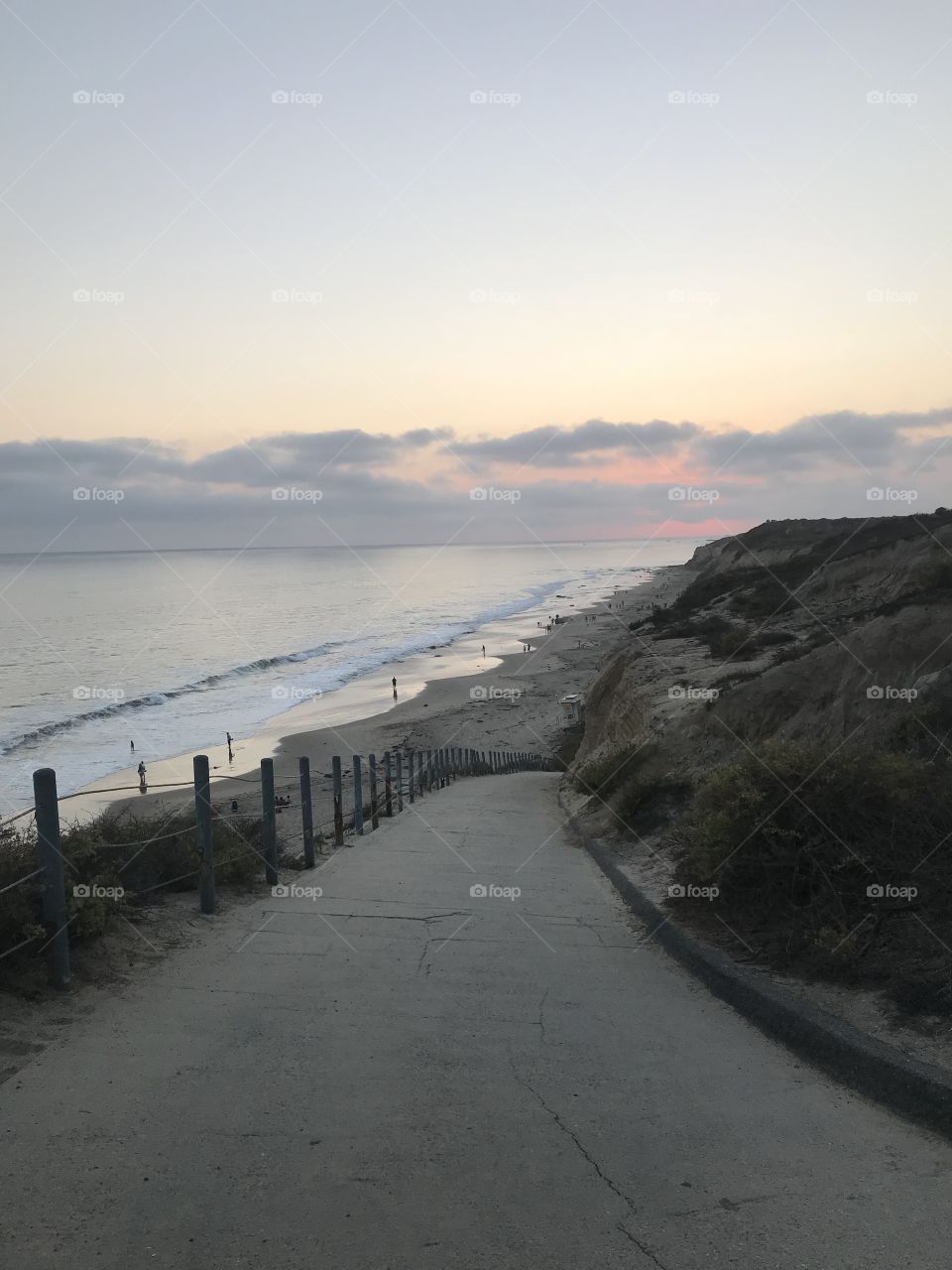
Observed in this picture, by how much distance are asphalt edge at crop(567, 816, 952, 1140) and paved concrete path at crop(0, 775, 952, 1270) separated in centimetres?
10

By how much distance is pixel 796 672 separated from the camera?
14.5 metres

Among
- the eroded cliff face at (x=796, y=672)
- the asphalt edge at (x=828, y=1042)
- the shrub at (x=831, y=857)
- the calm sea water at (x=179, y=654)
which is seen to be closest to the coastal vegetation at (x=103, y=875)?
the asphalt edge at (x=828, y=1042)

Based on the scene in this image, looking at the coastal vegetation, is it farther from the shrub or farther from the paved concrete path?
the shrub

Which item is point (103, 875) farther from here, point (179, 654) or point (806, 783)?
point (179, 654)

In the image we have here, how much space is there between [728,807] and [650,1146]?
147 inches

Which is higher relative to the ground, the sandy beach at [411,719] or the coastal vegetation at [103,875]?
the coastal vegetation at [103,875]

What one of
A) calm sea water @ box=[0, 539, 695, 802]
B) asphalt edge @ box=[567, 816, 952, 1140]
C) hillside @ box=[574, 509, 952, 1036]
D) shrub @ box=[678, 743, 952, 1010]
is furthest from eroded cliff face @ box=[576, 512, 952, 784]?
calm sea water @ box=[0, 539, 695, 802]

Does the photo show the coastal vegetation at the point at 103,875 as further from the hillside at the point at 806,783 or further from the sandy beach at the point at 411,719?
the sandy beach at the point at 411,719

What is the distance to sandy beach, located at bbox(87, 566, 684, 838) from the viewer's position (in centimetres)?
3080

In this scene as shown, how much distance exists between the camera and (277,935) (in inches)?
266

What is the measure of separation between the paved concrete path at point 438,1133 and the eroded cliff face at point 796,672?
205 inches

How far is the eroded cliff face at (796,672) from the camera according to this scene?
12125 mm

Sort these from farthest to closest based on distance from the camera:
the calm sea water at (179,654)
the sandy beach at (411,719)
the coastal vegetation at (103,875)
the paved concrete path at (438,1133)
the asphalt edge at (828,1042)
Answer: the calm sea water at (179,654) → the sandy beach at (411,719) → the coastal vegetation at (103,875) → the asphalt edge at (828,1042) → the paved concrete path at (438,1133)

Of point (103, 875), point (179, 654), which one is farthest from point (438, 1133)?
point (179, 654)
